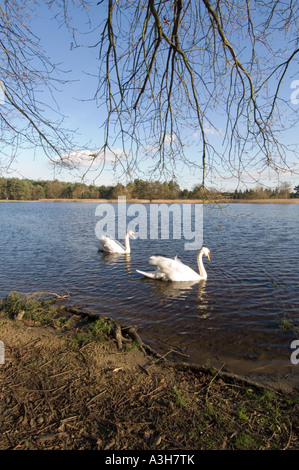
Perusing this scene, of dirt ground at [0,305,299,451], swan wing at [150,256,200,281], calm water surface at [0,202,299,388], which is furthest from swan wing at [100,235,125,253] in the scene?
dirt ground at [0,305,299,451]

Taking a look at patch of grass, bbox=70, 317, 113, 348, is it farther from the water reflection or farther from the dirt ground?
the water reflection

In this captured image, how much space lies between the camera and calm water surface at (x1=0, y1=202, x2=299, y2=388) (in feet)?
16.6

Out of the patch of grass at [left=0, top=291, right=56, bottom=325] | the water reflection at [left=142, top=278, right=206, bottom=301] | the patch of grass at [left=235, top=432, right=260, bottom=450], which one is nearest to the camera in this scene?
the patch of grass at [left=235, top=432, right=260, bottom=450]

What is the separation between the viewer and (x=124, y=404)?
3.22 metres

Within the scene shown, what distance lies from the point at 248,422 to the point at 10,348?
3.57 m

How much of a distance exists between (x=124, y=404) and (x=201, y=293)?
579 cm

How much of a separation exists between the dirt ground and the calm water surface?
946mm

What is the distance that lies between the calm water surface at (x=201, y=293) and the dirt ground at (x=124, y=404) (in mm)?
946

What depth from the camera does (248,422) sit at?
2.98 meters

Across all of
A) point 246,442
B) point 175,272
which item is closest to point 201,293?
point 175,272

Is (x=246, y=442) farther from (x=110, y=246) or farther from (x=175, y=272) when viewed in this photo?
(x=110, y=246)
